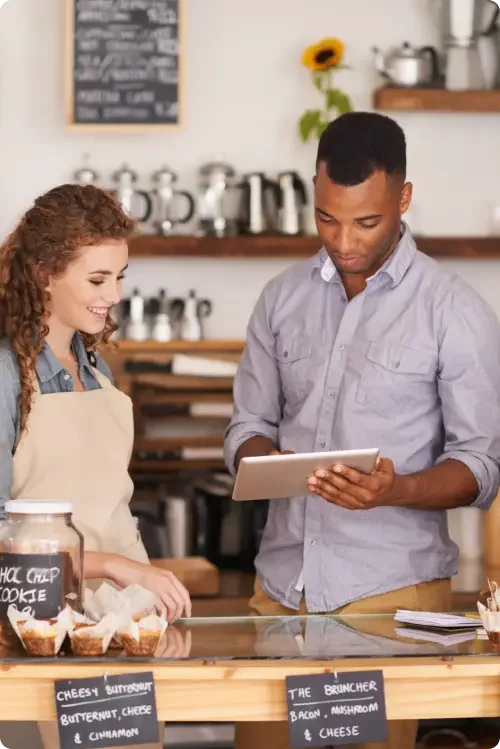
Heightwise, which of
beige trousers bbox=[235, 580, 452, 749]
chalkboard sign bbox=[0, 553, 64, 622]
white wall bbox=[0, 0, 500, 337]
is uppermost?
white wall bbox=[0, 0, 500, 337]

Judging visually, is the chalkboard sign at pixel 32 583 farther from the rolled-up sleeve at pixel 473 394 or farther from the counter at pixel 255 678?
the rolled-up sleeve at pixel 473 394

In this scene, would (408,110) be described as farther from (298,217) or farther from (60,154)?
(60,154)

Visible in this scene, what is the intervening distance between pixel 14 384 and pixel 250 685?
65 centimetres

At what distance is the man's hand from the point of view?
1913 millimetres

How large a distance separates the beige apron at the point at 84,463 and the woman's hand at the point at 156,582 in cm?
20

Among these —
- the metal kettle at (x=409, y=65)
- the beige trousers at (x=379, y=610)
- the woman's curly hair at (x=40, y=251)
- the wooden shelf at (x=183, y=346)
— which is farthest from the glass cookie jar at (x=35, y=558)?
the metal kettle at (x=409, y=65)

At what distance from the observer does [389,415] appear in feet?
7.19

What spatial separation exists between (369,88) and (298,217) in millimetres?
555

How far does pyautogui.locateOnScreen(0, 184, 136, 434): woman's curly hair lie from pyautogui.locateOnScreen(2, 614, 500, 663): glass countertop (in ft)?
1.70

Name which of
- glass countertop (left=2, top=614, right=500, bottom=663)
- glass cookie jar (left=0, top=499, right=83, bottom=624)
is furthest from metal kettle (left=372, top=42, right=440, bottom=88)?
glass cookie jar (left=0, top=499, right=83, bottom=624)

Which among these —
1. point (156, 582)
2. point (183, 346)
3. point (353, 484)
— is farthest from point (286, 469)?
point (183, 346)

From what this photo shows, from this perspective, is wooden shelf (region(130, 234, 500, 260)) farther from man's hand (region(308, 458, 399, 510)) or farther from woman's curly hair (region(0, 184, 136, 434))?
man's hand (region(308, 458, 399, 510))

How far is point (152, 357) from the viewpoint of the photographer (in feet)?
14.0

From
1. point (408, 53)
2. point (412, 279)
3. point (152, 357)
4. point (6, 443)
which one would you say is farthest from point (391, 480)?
point (408, 53)
